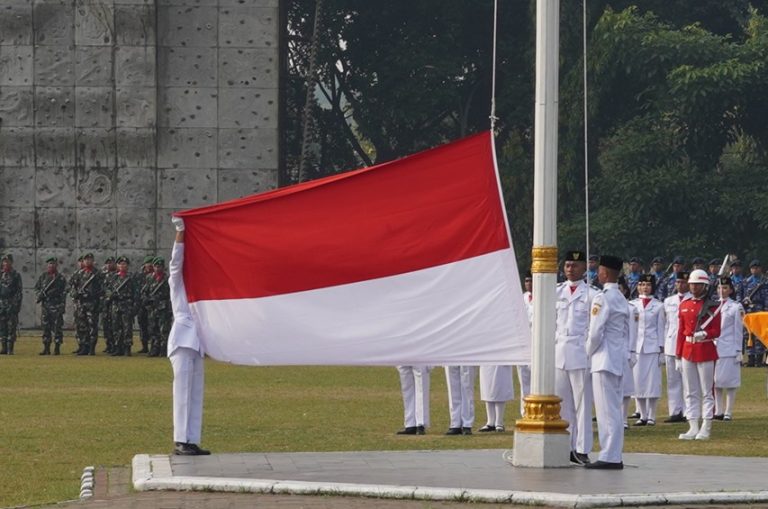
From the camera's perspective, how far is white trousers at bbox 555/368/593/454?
16.3 m

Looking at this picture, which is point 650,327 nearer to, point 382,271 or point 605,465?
point 605,465

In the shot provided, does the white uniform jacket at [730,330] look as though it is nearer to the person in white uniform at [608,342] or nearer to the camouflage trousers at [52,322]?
the person in white uniform at [608,342]

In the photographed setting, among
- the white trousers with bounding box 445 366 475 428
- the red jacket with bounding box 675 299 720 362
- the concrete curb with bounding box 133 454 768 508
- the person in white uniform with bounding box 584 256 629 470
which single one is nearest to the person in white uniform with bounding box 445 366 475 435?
the white trousers with bounding box 445 366 475 428

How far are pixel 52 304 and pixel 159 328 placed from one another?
8.18 ft

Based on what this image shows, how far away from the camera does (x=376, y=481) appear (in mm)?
13859

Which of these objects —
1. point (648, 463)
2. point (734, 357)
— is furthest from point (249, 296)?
point (734, 357)

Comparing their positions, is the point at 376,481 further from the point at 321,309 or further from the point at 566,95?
the point at 566,95

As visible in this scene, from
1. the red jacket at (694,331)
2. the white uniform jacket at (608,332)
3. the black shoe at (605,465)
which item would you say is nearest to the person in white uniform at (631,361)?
the red jacket at (694,331)

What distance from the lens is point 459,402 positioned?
19.9m

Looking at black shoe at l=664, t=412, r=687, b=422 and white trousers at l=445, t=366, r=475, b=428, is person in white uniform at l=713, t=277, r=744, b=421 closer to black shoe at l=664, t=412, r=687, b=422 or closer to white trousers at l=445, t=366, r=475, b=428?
black shoe at l=664, t=412, r=687, b=422

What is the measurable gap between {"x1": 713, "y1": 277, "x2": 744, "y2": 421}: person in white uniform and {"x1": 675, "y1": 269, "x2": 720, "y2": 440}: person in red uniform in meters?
1.39

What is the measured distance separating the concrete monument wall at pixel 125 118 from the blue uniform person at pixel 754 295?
14.4m

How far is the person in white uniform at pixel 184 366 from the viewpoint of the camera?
15633mm

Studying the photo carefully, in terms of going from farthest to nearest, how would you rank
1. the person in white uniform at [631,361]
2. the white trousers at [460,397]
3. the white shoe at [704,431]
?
the person in white uniform at [631,361], the white trousers at [460,397], the white shoe at [704,431]
